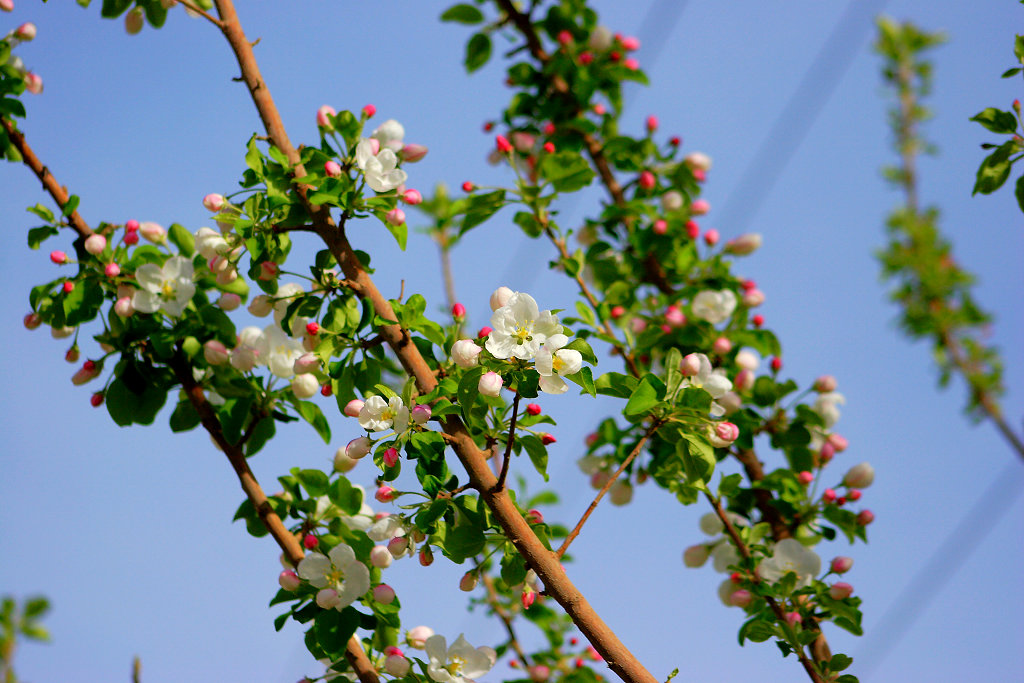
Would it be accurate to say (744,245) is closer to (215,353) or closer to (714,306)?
(714,306)

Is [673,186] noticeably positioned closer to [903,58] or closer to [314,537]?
[314,537]

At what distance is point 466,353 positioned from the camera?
1.03 m

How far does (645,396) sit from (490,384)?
311 millimetres

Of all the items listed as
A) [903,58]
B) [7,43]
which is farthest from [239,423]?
[903,58]

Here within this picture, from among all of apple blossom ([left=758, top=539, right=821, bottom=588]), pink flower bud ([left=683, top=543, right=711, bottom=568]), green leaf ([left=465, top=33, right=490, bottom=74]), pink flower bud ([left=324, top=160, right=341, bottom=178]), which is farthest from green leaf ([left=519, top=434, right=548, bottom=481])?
green leaf ([left=465, top=33, right=490, bottom=74])

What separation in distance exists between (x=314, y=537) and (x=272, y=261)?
0.52 meters

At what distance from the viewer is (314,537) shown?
4.76ft

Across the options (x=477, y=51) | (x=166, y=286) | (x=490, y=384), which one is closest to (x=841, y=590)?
(x=490, y=384)

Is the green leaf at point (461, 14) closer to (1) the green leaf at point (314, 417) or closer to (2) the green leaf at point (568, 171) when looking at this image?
(2) the green leaf at point (568, 171)

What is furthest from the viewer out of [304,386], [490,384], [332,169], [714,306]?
[714,306]

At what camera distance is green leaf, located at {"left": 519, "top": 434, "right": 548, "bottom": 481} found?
3.72ft

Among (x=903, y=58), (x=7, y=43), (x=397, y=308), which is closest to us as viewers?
(x=397, y=308)

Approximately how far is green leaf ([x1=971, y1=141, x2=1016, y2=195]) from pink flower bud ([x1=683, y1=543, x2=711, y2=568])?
96 cm

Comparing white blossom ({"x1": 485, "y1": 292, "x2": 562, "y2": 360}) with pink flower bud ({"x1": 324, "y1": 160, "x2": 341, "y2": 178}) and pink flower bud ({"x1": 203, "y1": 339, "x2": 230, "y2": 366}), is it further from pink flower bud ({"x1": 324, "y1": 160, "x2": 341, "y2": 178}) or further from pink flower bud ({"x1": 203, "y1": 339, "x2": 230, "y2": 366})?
pink flower bud ({"x1": 203, "y1": 339, "x2": 230, "y2": 366})
